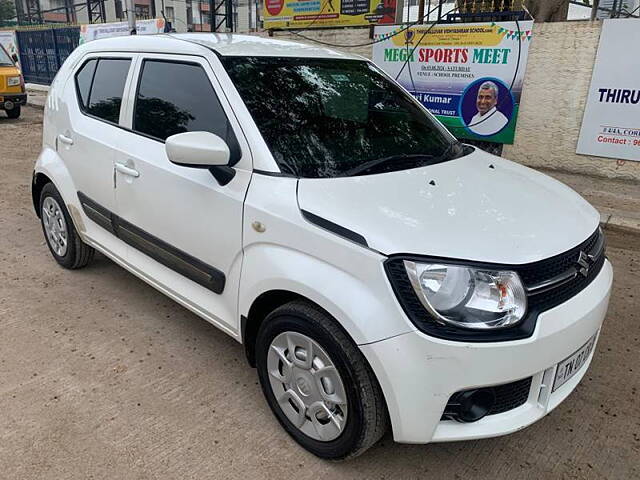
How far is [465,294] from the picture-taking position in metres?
1.96

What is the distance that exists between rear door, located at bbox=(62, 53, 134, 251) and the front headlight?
7.39 feet

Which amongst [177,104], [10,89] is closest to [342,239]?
[177,104]

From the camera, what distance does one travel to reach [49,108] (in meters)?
4.20

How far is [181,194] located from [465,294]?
1590 millimetres

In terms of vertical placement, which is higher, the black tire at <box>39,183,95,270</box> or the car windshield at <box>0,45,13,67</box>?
the car windshield at <box>0,45,13,67</box>

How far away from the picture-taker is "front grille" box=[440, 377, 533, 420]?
2.07 m

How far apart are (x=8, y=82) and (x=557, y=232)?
13.6m

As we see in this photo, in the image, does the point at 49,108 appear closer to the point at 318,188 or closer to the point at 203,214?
the point at 203,214

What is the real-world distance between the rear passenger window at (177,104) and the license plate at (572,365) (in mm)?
1711

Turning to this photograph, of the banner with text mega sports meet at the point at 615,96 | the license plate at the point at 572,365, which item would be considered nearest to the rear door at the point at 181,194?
the license plate at the point at 572,365

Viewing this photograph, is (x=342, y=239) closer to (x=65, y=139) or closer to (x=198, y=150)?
(x=198, y=150)

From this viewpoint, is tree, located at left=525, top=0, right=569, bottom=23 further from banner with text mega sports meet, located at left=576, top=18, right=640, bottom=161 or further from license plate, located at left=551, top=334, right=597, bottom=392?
license plate, located at left=551, top=334, right=597, bottom=392

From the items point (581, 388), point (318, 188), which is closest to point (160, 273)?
point (318, 188)

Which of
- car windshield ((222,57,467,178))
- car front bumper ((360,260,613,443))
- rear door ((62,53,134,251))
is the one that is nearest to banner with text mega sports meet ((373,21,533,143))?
car windshield ((222,57,467,178))
